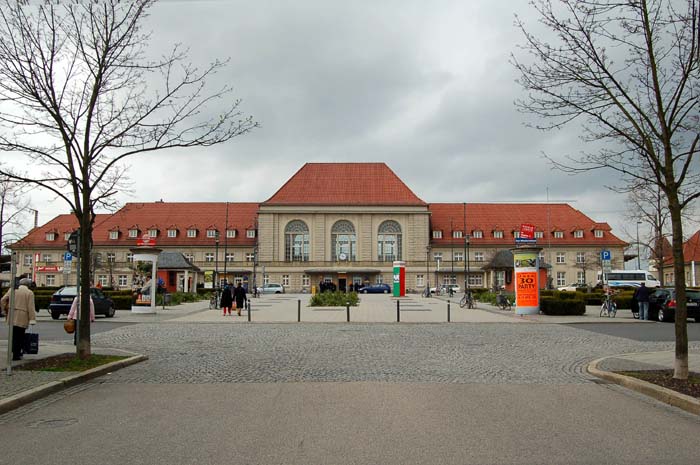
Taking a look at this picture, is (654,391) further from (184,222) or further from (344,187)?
(184,222)

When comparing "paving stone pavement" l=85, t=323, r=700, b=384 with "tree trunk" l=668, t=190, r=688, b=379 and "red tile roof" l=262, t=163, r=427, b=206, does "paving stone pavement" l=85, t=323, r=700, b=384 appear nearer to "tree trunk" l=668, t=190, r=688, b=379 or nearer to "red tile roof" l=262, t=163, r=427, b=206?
"tree trunk" l=668, t=190, r=688, b=379

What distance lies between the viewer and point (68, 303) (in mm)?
30812

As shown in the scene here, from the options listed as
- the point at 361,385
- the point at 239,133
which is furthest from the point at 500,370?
the point at 239,133

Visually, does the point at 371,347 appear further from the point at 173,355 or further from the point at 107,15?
the point at 107,15

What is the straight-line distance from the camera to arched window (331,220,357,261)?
3780 inches

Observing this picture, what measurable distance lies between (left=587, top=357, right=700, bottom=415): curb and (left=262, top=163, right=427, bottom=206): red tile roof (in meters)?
83.2

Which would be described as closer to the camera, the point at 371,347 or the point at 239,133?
the point at 239,133

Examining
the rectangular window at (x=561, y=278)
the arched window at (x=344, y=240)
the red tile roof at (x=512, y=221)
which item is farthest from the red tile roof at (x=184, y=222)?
the rectangular window at (x=561, y=278)

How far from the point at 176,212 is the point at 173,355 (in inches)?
3583

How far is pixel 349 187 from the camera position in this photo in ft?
321

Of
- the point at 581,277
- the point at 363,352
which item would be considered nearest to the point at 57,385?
the point at 363,352

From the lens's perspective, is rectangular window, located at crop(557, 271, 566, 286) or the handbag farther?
rectangular window, located at crop(557, 271, 566, 286)

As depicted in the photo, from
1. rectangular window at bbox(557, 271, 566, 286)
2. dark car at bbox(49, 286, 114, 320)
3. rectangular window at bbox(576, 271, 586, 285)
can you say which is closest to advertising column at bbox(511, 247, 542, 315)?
dark car at bbox(49, 286, 114, 320)

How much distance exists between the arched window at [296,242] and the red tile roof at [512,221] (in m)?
19.4
